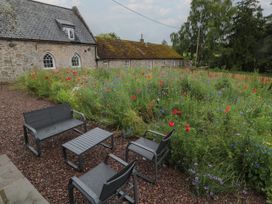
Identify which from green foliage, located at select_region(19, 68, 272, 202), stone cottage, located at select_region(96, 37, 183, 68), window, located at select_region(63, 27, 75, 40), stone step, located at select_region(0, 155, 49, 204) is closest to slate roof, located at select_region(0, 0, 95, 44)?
window, located at select_region(63, 27, 75, 40)

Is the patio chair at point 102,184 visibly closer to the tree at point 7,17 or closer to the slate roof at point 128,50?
the tree at point 7,17

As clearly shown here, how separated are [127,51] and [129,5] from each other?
5.51 m

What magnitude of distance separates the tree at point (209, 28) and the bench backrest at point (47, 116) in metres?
22.6

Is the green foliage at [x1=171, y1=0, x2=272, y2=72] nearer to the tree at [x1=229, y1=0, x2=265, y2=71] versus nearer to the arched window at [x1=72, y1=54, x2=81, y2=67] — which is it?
the tree at [x1=229, y1=0, x2=265, y2=71]

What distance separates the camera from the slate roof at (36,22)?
1044 centimetres

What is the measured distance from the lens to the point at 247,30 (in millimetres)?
21391

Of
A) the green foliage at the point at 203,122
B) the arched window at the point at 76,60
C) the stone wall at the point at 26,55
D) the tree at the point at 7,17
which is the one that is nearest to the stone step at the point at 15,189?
the green foliage at the point at 203,122

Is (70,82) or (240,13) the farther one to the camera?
(240,13)

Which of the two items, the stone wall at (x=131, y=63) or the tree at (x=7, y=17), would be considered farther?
the stone wall at (x=131, y=63)

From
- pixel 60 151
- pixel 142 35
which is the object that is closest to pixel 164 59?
pixel 142 35

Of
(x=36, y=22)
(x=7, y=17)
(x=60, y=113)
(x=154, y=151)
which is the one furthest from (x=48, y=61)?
(x=154, y=151)

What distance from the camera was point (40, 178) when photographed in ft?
6.84

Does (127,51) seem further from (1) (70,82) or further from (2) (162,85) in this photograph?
(2) (162,85)

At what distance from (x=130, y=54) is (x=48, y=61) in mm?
8904
